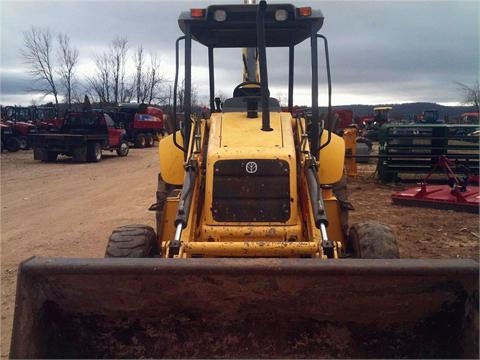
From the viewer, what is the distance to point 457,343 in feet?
9.35

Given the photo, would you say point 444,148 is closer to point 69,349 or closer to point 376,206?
point 376,206

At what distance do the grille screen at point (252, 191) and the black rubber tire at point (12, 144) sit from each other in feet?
76.3

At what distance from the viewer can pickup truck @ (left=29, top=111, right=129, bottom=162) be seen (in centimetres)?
1992

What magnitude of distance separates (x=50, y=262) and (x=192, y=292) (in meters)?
0.85

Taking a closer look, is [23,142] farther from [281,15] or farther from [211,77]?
[281,15]

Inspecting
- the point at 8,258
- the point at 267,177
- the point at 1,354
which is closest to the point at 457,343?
the point at 267,177

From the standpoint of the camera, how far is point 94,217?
8.90 metres

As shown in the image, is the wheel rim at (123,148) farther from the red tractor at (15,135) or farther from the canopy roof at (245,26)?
the canopy roof at (245,26)

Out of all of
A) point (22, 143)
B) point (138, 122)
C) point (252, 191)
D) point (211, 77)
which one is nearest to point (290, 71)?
point (211, 77)

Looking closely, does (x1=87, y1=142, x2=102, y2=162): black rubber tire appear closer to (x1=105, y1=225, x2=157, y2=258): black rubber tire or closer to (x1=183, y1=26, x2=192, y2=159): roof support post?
(x1=183, y1=26, x2=192, y2=159): roof support post

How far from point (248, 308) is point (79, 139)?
18.6m

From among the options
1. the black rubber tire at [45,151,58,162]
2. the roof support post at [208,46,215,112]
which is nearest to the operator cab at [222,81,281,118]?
the roof support post at [208,46,215,112]

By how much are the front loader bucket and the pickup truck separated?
711 inches

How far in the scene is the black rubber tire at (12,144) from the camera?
24266 mm
